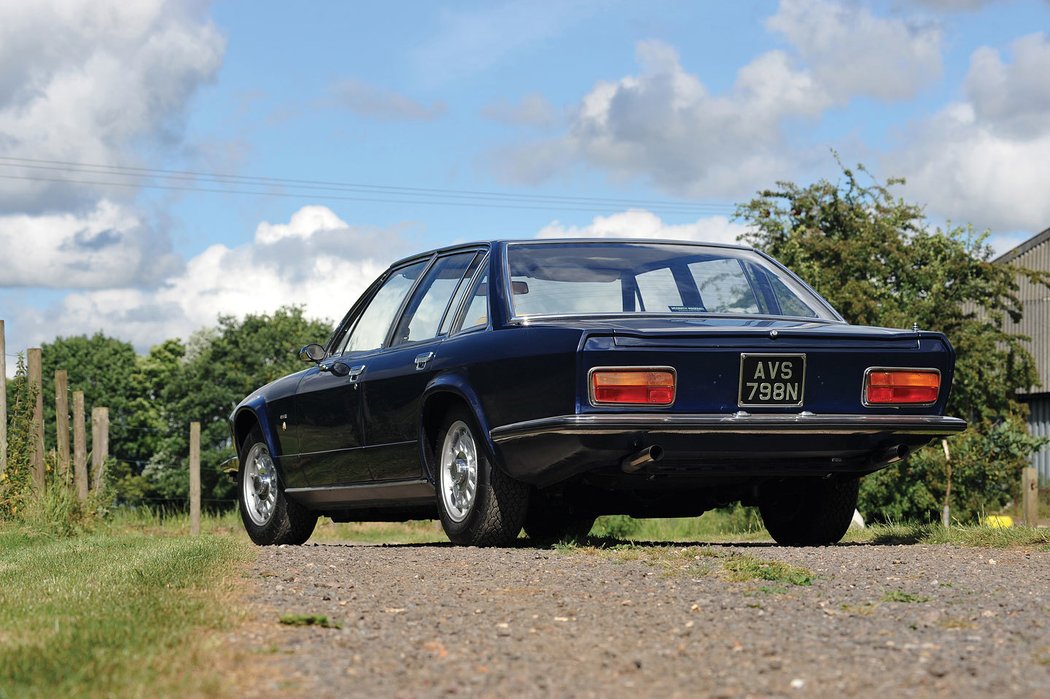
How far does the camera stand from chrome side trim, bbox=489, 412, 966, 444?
23.4ft

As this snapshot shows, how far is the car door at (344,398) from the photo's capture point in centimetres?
930

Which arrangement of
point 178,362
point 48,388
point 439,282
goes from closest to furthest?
point 439,282
point 48,388
point 178,362

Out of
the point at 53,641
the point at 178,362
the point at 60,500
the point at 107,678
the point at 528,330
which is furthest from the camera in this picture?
the point at 178,362

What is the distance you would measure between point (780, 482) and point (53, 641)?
15.5 feet

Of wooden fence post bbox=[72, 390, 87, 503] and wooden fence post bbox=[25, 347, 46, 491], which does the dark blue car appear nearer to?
wooden fence post bbox=[25, 347, 46, 491]

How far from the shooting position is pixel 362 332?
386 inches

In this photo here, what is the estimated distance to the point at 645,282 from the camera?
27.6 ft

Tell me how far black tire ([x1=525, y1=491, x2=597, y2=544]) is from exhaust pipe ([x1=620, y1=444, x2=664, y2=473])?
910 millimetres

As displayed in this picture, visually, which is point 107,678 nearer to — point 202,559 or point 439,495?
point 202,559

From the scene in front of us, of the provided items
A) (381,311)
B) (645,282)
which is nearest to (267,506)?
(381,311)

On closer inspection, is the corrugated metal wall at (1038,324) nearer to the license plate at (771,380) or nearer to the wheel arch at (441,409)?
the wheel arch at (441,409)

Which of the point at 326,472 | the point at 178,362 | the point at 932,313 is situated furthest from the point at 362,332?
Result: the point at 178,362

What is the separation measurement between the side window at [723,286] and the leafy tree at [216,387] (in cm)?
6128

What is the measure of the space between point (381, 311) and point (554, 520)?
1.75m
